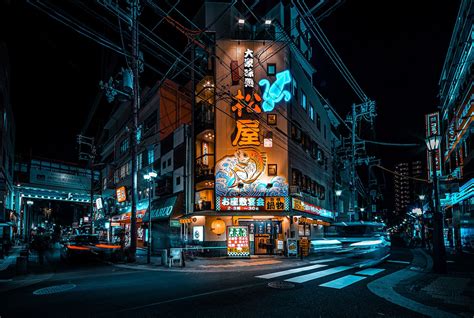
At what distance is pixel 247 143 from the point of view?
2320 centimetres

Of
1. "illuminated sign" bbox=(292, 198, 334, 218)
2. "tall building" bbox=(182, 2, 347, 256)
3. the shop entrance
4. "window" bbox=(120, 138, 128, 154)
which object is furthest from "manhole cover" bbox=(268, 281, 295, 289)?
"window" bbox=(120, 138, 128, 154)

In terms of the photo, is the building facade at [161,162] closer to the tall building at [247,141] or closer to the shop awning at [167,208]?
the shop awning at [167,208]

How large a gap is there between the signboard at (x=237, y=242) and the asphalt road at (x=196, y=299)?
845 centimetres

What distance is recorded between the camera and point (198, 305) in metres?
7.67

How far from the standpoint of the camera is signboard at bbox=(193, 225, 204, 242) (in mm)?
23734

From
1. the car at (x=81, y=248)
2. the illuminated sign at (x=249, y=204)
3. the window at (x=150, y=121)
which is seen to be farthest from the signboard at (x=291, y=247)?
the window at (x=150, y=121)

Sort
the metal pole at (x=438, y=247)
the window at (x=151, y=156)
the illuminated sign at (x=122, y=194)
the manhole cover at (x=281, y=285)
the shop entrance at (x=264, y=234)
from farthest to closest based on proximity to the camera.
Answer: the illuminated sign at (x=122, y=194)
the window at (x=151, y=156)
the shop entrance at (x=264, y=234)
the metal pole at (x=438, y=247)
the manhole cover at (x=281, y=285)

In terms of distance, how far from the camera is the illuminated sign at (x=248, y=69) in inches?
925

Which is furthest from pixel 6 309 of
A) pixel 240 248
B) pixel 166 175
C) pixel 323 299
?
pixel 166 175

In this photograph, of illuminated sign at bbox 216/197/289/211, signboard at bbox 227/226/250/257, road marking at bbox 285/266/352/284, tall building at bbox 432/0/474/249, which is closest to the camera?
road marking at bbox 285/266/352/284

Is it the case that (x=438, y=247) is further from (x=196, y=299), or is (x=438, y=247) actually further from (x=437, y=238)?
(x=196, y=299)

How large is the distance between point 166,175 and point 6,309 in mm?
20970

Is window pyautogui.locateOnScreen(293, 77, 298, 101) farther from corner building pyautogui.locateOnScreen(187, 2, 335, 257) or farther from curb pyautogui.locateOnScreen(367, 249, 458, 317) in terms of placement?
curb pyautogui.locateOnScreen(367, 249, 458, 317)

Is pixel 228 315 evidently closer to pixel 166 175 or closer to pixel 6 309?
pixel 6 309
